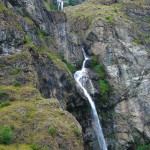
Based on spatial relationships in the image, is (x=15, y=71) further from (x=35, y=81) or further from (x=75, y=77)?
(x=75, y=77)

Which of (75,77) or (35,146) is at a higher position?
(35,146)

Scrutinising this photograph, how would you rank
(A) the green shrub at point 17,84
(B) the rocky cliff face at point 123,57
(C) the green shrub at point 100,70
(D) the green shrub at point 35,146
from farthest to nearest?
(C) the green shrub at point 100,70, (B) the rocky cliff face at point 123,57, (A) the green shrub at point 17,84, (D) the green shrub at point 35,146

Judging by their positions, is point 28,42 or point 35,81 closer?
point 35,81

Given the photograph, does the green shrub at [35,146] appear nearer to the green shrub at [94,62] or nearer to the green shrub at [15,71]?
the green shrub at [15,71]

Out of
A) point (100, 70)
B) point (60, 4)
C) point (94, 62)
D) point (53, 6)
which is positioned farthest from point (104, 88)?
point (60, 4)

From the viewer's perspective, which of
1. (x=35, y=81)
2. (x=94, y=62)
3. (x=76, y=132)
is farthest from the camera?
(x=94, y=62)

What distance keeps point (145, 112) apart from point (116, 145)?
7679 mm

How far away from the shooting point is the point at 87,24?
7194cm

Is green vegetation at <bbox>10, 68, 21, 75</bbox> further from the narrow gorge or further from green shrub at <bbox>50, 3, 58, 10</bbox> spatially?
green shrub at <bbox>50, 3, 58, 10</bbox>

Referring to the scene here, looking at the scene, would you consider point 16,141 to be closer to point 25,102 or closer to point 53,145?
point 53,145

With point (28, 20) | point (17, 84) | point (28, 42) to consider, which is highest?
point (28, 20)

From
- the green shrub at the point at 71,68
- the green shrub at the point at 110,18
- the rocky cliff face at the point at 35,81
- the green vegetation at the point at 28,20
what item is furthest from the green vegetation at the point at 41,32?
the green shrub at the point at 110,18

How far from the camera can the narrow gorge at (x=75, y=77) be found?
34062 millimetres

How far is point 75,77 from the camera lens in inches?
2350
